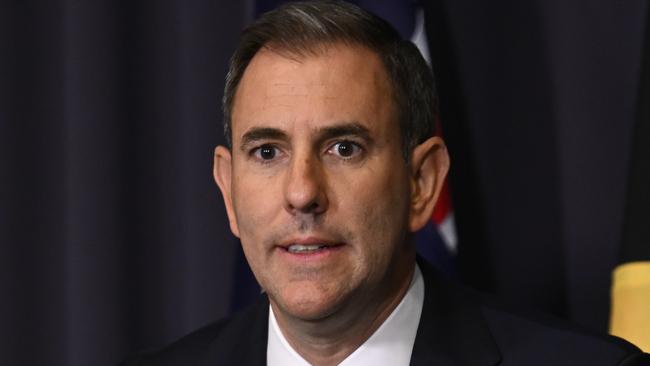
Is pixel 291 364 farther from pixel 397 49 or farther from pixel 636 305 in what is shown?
pixel 636 305

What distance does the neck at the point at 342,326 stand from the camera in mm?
2072

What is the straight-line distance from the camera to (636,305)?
8.00 feet

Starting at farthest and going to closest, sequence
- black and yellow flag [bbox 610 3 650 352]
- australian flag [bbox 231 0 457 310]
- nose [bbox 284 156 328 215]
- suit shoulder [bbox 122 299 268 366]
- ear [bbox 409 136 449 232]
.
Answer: australian flag [bbox 231 0 457 310] → black and yellow flag [bbox 610 3 650 352] → suit shoulder [bbox 122 299 268 366] → ear [bbox 409 136 449 232] → nose [bbox 284 156 328 215]

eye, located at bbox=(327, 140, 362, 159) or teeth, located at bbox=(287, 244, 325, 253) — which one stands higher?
eye, located at bbox=(327, 140, 362, 159)

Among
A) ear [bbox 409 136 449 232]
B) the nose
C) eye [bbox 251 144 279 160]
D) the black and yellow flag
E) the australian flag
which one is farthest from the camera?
the australian flag

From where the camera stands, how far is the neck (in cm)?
207

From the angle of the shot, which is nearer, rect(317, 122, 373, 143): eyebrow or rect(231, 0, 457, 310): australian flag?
rect(317, 122, 373, 143): eyebrow

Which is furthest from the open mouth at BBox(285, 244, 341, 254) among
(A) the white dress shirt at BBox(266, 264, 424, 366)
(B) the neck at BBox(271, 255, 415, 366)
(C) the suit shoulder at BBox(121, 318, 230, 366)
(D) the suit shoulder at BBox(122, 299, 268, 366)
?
(C) the suit shoulder at BBox(121, 318, 230, 366)

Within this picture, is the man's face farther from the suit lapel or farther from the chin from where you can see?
the suit lapel

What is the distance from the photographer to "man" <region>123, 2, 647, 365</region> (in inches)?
78.0

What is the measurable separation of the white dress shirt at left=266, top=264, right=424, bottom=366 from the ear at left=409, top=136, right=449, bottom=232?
5.0 inches

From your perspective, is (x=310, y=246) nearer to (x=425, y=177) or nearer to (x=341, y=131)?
(x=341, y=131)

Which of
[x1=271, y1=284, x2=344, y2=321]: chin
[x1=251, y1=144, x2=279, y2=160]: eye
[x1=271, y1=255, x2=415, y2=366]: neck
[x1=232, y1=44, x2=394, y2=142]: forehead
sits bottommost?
[x1=271, y1=255, x2=415, y2=366]: neck

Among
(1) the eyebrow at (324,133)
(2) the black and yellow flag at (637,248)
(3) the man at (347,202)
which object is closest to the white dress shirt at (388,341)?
(3) the man at (347,202)
